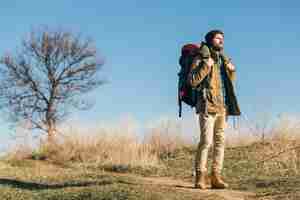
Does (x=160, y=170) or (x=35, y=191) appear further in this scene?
(x=160, y=170)

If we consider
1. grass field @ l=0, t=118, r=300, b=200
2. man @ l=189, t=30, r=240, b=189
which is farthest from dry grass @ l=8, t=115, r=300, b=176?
man @ l=189, t=30, r=240, b=189

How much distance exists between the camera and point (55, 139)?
16.3 m

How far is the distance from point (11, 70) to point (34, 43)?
5.14 ft

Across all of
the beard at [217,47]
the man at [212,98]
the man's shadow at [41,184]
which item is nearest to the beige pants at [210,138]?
the man at [212,98]

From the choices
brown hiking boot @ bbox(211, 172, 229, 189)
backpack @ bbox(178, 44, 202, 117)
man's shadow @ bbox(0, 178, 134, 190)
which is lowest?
man's shadow @ bbox(0, 178, 134, 190)

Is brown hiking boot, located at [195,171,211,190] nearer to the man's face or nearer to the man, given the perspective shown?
the man

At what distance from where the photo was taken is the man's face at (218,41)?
700 centimetres

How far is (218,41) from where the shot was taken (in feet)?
23.0

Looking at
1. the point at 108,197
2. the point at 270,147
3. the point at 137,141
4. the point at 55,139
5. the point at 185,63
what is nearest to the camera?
the point at 108,197

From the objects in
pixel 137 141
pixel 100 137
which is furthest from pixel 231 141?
pixel 100 137

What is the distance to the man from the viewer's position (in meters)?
6.87

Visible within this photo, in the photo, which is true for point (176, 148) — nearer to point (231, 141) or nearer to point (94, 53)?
point (231, 141)

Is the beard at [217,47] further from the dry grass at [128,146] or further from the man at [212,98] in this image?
the dry grass at [128,146]

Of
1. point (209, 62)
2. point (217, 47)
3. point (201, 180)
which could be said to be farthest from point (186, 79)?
point (201, 180)
